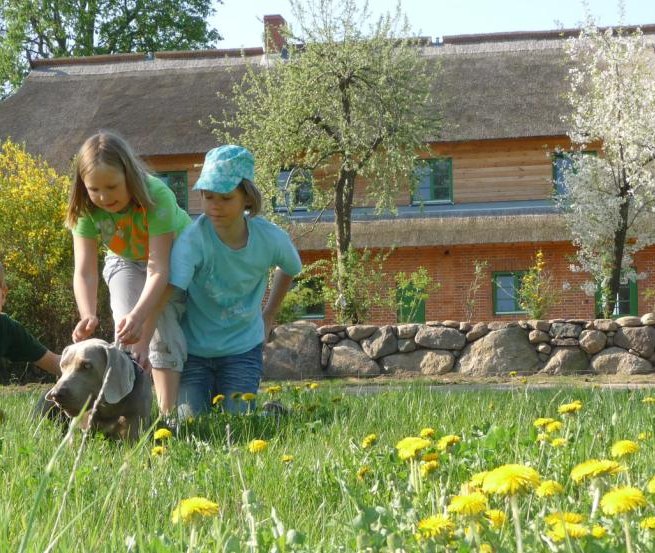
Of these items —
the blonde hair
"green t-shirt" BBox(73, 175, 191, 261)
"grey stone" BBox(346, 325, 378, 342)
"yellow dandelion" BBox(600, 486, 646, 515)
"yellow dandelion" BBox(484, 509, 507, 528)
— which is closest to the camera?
"yellow dandelion" BBox(600, 486, 646, 515)

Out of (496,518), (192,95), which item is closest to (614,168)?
(192,95)

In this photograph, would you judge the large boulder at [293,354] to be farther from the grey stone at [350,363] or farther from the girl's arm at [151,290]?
the girl's arm at [151,290]

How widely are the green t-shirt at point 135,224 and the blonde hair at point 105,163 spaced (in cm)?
6

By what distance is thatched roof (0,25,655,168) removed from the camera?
2495 cm

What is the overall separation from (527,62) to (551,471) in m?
26.2

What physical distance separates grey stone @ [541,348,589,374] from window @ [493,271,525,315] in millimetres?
8265

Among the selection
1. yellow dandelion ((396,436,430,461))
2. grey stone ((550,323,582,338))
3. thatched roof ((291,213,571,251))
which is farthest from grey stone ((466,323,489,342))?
yellow dandelion ((396,436,430,461))

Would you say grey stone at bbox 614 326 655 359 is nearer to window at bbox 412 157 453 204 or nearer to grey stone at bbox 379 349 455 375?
grey stone at bbox 379 349 455 375

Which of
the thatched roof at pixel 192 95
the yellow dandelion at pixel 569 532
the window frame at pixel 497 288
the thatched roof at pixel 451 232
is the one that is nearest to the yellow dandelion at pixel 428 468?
the yellow dandelion at pixel 569 532

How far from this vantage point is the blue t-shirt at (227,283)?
5.27 m

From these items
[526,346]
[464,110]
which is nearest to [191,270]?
[526,346]

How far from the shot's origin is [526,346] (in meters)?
15.1

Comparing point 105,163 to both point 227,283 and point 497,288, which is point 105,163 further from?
point 497,288

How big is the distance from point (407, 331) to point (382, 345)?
1.41 ft
